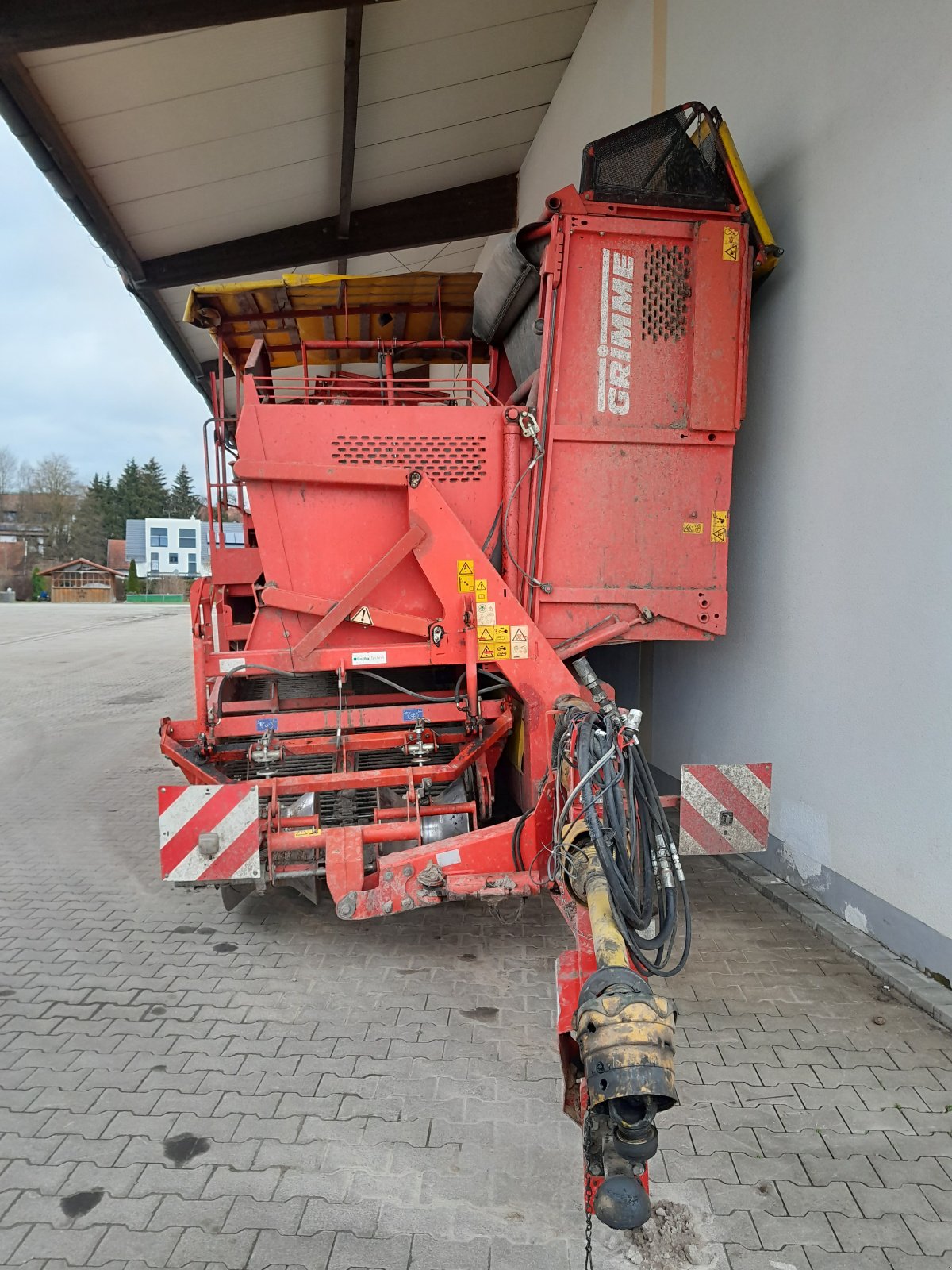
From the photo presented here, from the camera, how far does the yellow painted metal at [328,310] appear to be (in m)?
5.25

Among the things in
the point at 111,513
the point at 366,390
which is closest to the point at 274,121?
the point at 366,390

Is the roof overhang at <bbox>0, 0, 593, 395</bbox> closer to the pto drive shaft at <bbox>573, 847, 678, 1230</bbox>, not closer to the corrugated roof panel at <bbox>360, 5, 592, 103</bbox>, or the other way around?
the corrugated roof panel at <bbox>360, 5, 592, 103</bbox>

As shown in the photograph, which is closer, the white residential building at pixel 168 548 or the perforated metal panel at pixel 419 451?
the perforated metal panel at pixel 419 451

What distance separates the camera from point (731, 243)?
3.90 m

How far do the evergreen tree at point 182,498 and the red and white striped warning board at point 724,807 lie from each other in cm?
7660

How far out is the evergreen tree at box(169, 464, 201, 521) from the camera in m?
77.6

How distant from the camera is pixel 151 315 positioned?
1052 centimetres

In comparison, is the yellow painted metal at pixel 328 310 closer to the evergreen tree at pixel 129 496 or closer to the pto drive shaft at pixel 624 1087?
the pto drive shaft at pixel 624 1087

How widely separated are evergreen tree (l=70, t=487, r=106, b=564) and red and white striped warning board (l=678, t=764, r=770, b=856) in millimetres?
63855

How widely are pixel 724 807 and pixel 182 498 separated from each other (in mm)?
86105

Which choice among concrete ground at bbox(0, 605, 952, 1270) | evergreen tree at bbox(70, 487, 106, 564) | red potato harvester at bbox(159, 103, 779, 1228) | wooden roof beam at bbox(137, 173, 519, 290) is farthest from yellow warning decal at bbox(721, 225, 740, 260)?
evergreen tree at bbox(70, 487, 106, 564)

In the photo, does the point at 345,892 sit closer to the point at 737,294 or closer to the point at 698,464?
the point at 698,464

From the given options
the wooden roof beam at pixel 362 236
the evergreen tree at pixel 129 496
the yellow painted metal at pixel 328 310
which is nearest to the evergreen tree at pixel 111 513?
the evergreen tree at pixel 129 496

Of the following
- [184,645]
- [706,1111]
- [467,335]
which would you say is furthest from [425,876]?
[184,645]
